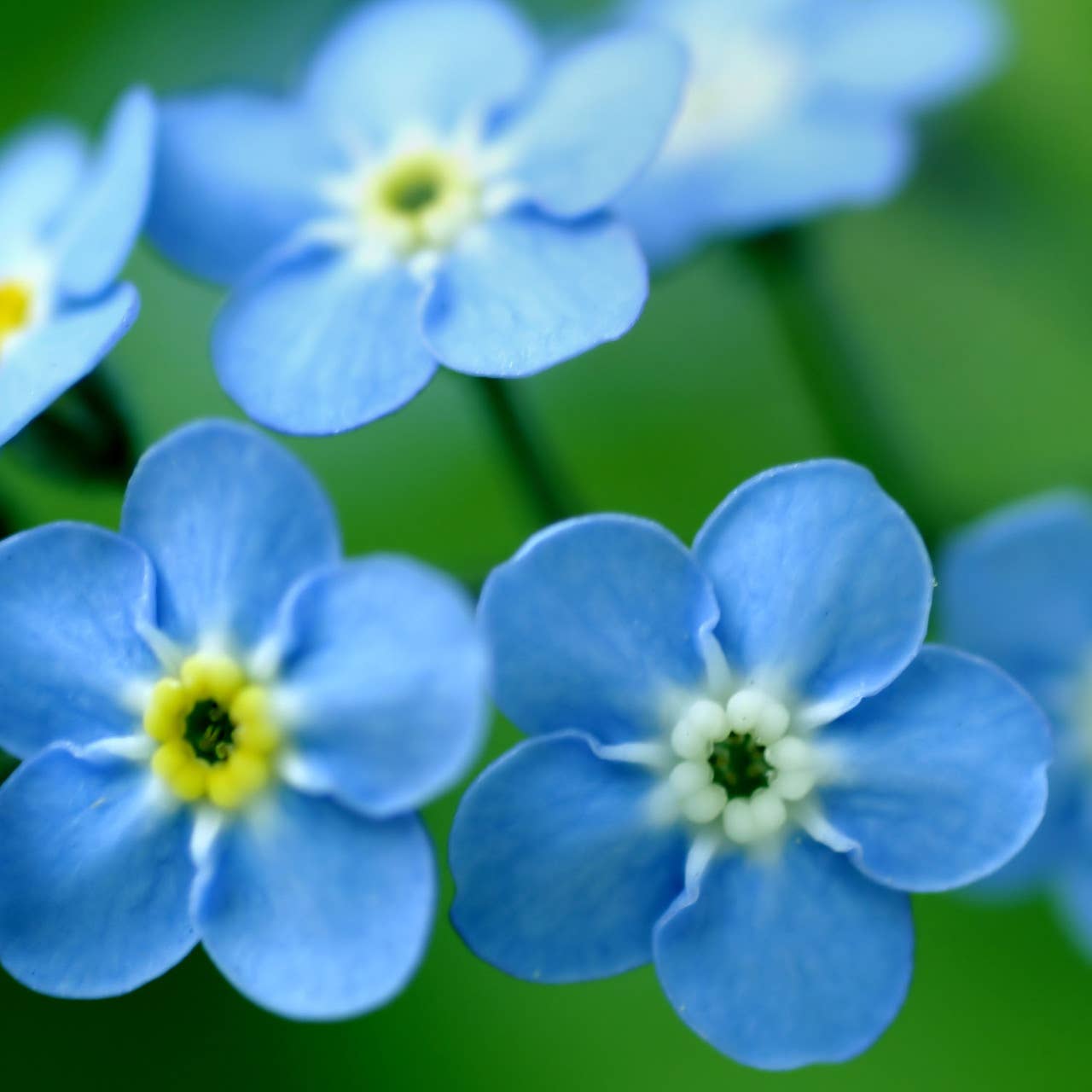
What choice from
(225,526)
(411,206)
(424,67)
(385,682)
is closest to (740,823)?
(385,682)

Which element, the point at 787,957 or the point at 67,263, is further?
the point at 67,263

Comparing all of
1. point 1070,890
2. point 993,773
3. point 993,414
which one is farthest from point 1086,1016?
point 993,773

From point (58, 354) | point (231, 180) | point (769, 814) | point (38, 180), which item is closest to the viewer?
point (769, 814)

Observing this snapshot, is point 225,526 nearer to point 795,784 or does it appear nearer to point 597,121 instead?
point 795,784

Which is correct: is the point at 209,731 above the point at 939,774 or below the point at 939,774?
above

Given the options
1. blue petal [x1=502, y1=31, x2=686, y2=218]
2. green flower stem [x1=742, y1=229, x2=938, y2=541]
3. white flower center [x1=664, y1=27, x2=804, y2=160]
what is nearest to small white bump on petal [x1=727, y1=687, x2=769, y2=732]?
blue petal [x1=502, y1=31, x2=686, y2=218]

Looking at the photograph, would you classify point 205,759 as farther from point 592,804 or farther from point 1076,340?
point 1076,340
